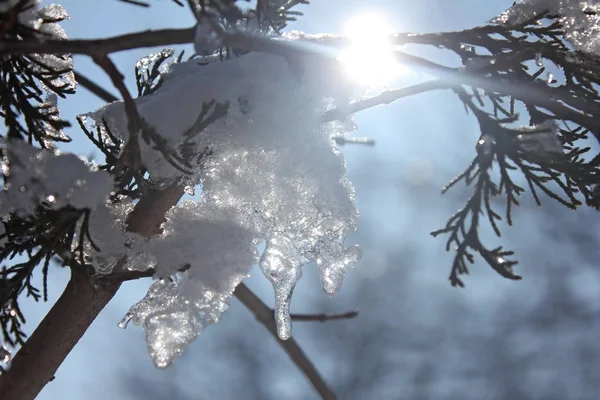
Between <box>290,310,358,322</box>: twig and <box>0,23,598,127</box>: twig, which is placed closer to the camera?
<box>0,23,598,127</box>: twig

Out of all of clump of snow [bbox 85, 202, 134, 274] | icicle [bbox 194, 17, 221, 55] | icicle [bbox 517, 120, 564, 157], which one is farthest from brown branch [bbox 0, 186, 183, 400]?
icicle [bbox 517, 120, 564, 157]

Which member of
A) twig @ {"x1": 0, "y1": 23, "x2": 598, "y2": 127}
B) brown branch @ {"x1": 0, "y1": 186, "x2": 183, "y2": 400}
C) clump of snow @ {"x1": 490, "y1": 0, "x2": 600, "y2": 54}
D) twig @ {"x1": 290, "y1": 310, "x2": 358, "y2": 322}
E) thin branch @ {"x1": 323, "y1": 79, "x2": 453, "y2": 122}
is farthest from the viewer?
twig @ {"x1": 290, "y1": 310, "x2": 358, "y2": 322}

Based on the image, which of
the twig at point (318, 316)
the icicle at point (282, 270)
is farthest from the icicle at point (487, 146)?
the twig at point (318, 316)

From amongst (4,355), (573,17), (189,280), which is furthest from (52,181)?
(573,17)

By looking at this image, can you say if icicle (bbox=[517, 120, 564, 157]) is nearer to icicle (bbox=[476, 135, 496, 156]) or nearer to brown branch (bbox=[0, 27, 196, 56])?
icicle (bbox=[476, 135, 496, 156])

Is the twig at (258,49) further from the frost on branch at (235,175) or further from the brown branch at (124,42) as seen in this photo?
the frost on branch at (235,175)

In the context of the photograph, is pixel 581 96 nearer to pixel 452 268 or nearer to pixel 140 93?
pixel 452 268

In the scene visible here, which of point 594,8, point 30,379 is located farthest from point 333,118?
point 30,379
